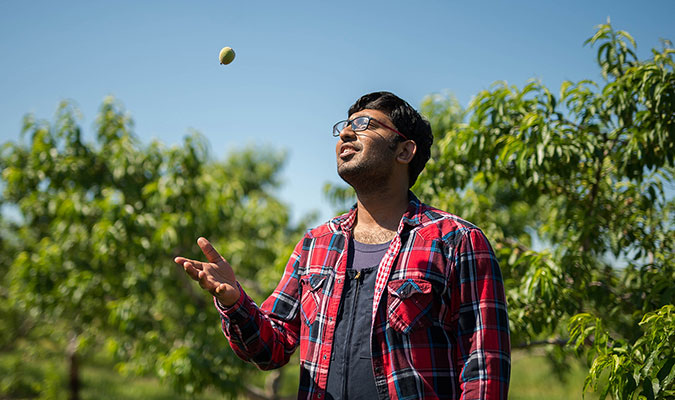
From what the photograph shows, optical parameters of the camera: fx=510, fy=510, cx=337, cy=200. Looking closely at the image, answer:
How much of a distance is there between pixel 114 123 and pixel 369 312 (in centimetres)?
517

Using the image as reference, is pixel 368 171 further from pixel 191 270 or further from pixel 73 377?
pixel 73 377

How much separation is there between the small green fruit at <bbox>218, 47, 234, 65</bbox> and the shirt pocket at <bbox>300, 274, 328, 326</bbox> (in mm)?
1044

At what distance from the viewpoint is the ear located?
2027 millimetres

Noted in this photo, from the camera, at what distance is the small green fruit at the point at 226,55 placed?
89.4 inches

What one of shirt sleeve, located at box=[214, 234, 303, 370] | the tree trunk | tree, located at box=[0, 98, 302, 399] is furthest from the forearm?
the tree trunk

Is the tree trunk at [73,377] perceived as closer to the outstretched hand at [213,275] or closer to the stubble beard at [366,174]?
the outstretched hand at [213,275]

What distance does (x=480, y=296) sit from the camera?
1.57 meters

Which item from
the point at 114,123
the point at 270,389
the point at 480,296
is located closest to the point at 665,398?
the point at 480,296

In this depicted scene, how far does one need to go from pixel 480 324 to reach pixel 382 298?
1.05ft

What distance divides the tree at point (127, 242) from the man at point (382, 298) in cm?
302

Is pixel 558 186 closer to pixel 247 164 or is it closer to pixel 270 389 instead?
pixel 270 389

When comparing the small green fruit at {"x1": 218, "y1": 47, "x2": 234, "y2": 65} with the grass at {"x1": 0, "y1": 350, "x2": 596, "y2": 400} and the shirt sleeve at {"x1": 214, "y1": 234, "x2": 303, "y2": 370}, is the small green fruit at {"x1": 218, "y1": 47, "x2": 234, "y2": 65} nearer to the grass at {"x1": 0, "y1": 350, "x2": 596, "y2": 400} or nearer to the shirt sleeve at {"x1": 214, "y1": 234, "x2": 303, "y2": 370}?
the shirt sleeve at {"x1": 214, "y1": 234, "x2": 303, "y2": 370}

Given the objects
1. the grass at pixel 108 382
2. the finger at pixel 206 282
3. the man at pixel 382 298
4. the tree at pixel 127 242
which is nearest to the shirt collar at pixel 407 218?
the man at pixel 382 298

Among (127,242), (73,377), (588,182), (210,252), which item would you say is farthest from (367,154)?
(73,377)
